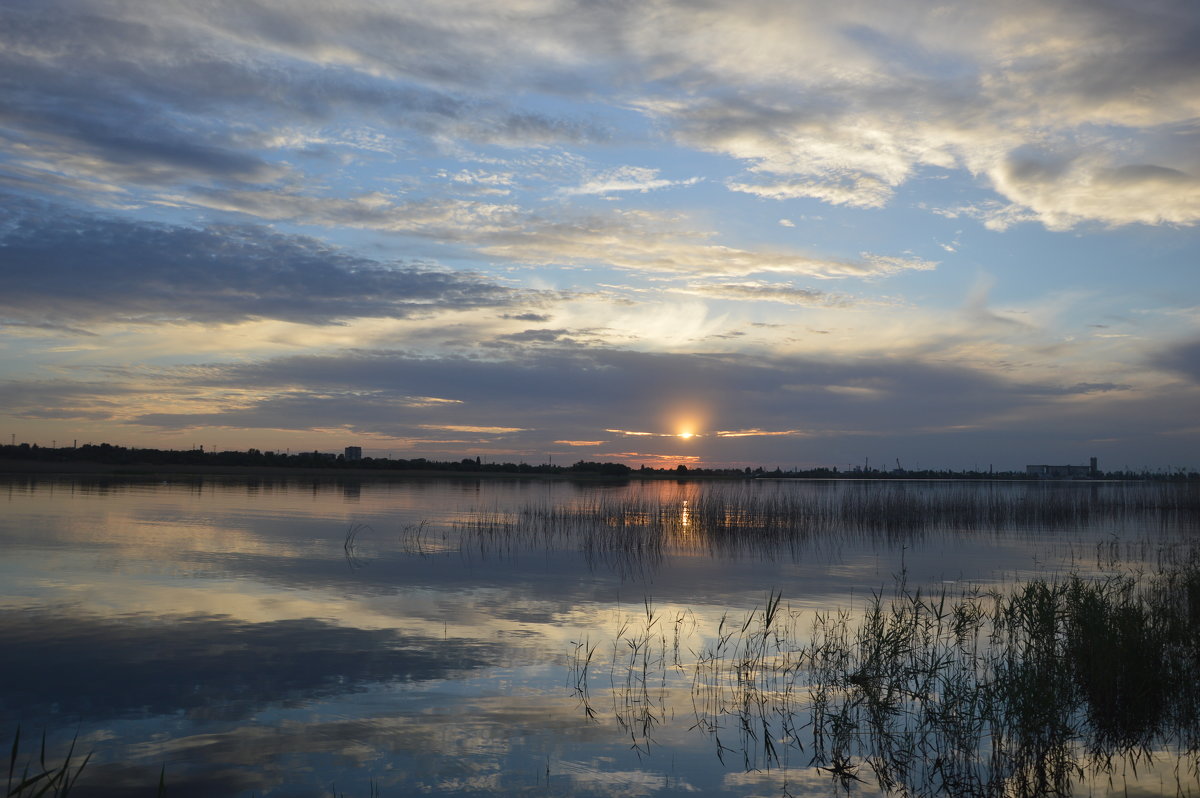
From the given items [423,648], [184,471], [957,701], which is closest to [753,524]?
[423,648]

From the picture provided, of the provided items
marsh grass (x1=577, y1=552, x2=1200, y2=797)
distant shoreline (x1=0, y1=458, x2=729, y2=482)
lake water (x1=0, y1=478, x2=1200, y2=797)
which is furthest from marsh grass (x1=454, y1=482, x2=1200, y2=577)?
distant shoreline (x1=0, y1=458, x2=729, y2=482)

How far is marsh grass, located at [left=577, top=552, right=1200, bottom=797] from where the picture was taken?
5504 mm

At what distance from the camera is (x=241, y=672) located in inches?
293

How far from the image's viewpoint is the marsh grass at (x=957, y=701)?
5.50 metres

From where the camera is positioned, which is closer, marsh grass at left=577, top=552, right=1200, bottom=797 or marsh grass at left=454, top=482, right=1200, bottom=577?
marsh grass at left=577, top=552, right=1200, bottom=797

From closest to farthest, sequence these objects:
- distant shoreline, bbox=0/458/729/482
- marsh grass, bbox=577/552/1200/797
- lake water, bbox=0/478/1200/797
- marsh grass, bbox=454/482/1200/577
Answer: lake water, bbox=0/478/1200/797, marsh grass, bbox=577/552/1200/797, marsh grass, bbox=454/482/1200/577, distant shoreline, bbox=0/458/729/482

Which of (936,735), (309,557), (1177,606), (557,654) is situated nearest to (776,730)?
(936,735)

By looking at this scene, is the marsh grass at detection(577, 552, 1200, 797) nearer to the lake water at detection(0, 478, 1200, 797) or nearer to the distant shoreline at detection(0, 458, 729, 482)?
the lake water at detection(0, 478, 1200, 797)

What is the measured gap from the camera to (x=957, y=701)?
6273mm

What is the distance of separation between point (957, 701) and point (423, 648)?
515 cm

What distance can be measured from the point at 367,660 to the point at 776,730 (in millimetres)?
4029

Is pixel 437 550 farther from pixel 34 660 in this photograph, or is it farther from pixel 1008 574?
pixel 1008 574

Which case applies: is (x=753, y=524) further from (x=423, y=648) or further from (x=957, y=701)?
(x=957, y=701)

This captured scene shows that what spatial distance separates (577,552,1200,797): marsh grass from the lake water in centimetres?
8
